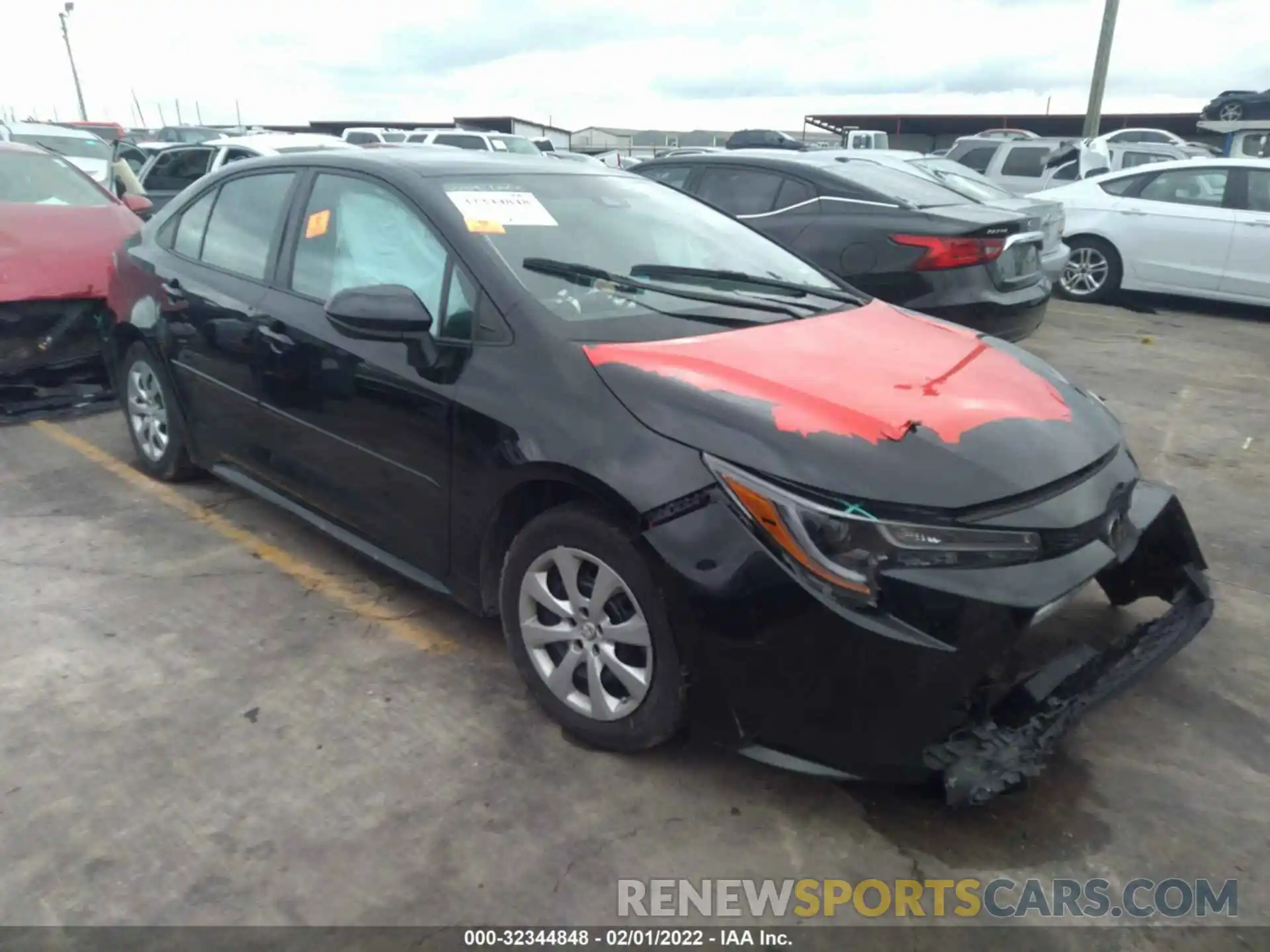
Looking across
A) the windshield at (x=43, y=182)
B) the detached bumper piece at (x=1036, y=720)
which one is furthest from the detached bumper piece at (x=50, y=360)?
the detached bumper piece at (x=1036, y=720)

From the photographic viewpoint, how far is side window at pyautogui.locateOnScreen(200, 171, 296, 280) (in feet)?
12.4

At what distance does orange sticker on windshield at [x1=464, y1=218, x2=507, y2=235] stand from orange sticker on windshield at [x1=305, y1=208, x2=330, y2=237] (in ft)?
2.46

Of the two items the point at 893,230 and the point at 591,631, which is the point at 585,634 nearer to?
the point at 591,631

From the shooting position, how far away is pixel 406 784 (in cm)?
264

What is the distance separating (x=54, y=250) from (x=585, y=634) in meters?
4.77

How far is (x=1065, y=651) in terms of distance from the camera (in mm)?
2559

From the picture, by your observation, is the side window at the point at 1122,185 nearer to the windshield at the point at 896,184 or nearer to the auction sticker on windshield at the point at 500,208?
the windshield at the point at 896,184

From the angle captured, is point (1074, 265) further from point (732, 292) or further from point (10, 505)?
point (10, 505)

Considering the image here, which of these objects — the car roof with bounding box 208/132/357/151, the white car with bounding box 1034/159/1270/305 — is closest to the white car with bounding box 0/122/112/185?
the car roof with bounding box 208/132/357/151

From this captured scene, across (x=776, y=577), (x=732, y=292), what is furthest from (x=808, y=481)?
(x=732, y=292)

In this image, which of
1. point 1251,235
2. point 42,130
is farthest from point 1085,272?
point 42,130

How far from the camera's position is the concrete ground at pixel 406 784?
231 centimetres

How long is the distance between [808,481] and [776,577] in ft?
0.78

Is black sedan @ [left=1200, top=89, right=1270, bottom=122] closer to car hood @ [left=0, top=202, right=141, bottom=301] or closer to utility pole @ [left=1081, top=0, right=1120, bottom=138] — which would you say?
utility pole @ [left=1081, top=0, right=1120, bottom=138]
